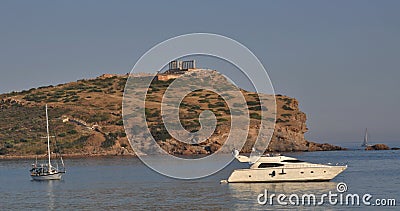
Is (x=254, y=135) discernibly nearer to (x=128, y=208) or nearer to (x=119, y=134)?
(x=119, y=134)

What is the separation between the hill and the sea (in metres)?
44.3

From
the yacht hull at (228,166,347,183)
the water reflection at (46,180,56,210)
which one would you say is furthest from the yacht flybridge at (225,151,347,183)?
the water reflection at (46,180,56,210)

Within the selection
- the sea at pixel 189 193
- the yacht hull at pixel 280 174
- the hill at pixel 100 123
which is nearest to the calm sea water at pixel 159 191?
the sea at pixel 189 193

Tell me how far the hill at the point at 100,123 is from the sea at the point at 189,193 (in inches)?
1745

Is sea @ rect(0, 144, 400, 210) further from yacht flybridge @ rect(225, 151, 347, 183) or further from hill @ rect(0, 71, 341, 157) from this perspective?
hill @ rect(0, 71, 341, 157)

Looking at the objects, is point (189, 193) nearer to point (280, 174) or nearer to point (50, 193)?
point (280, 174)

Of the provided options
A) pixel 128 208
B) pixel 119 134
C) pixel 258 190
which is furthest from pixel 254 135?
pixel 128 208

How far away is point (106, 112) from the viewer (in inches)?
4742

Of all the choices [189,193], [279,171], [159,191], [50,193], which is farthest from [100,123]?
[189,193]

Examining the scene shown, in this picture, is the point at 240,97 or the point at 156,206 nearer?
the point at 156,206

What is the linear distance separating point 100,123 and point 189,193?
70.0 meters

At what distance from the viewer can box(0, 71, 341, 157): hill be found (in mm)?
107188

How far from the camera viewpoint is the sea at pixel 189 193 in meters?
40.2

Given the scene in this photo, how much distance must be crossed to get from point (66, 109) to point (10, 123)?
949cm
